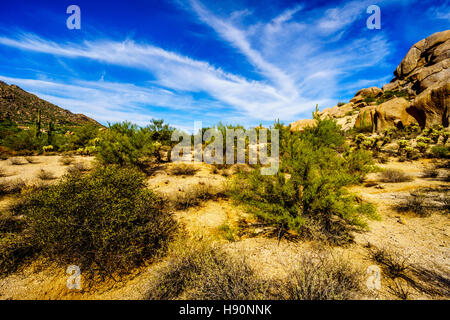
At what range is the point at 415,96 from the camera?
2211 cm

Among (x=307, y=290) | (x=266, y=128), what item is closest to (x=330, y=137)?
(x=266, y=128)

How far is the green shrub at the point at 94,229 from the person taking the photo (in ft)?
10.4

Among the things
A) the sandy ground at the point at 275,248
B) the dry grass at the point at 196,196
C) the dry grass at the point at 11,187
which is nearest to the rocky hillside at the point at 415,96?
the sandy ground at the point at 275,248

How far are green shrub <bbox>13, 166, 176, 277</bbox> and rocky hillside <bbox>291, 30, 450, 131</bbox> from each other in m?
16.8

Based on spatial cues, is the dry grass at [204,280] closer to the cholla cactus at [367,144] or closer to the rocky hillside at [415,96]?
the cholla cactus at [367,144]

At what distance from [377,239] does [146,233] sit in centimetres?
520

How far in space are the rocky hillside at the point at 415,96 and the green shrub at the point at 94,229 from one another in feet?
55.0

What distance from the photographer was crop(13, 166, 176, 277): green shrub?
3.16m

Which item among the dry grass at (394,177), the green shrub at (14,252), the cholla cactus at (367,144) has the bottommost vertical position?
the green shrub at (14,252)

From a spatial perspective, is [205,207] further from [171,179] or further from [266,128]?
[266,128]

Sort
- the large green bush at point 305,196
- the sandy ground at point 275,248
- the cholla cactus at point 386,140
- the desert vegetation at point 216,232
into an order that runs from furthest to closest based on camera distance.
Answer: the cholla cactus at point 386,140 → the large green bush at point 305,196 → the sandy ground at point 275,248 → the desert vegetation at point 216,232

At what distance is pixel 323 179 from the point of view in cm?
400

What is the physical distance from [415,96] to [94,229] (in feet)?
113

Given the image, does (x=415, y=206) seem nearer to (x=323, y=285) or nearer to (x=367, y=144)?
(x=323, y=285)
